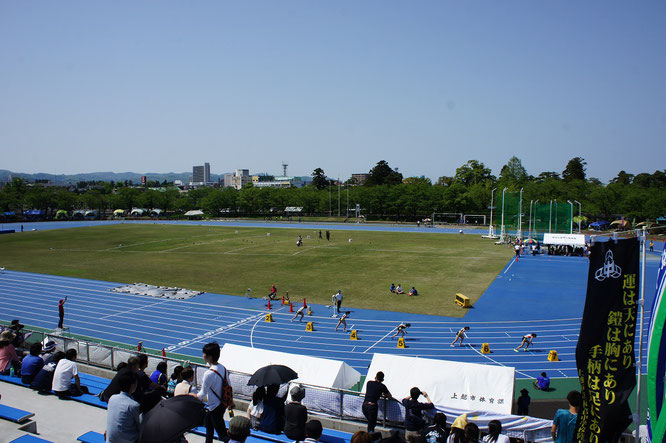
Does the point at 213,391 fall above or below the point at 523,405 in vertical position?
above

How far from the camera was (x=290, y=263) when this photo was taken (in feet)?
135

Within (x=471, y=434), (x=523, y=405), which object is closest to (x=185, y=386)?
(x=471, y=434)

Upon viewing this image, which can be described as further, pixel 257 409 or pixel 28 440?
pixel 257 409

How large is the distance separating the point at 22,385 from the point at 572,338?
20.9 meters

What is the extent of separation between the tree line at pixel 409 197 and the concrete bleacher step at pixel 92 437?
78609 mm

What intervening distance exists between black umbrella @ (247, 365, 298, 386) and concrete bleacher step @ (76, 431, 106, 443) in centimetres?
255

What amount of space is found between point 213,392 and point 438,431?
3902 millimetres

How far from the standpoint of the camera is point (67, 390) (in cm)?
905

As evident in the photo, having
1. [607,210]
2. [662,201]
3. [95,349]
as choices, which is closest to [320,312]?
[95,349]

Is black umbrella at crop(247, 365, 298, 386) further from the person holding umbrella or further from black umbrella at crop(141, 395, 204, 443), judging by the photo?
black umbrella at crop(141, 395, 204, 443)

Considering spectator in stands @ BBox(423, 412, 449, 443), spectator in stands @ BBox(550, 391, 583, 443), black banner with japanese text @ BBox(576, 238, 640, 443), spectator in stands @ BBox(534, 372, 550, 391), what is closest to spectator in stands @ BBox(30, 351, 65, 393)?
spectator in stands @ BBox(423, 412, 449, 443)

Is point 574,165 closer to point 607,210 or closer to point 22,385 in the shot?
point 607,210

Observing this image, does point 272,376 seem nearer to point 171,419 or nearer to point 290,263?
point 171,419

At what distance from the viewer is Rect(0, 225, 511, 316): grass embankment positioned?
30516mm
